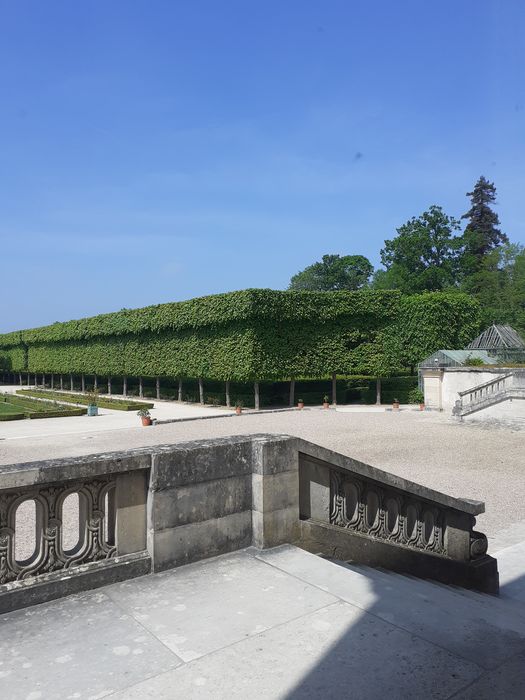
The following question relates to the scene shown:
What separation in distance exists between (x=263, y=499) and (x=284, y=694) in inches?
88.9

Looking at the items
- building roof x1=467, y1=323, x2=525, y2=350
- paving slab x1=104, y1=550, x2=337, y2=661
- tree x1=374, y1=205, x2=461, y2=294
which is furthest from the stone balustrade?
tree x1=374, y1=205, x2=461, y2=294

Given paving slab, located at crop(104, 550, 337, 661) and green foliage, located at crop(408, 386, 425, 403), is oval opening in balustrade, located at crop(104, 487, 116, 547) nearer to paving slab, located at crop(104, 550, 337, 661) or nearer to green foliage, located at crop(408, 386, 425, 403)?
paving slab, located at crop(104, 550, 337, 661)

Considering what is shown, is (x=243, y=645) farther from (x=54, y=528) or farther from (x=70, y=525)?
(x=70, y=525)

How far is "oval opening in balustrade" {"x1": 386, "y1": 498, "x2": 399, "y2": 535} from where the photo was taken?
640cm

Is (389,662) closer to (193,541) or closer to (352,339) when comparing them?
(193,541)

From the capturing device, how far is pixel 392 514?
A: 643 centimetres

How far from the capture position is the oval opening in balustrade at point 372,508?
20.3 ft

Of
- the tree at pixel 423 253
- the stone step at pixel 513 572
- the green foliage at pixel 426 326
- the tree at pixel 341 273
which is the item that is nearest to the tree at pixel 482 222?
the tree at pixel 423 253

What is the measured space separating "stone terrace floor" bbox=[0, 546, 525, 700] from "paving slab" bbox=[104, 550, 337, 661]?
12 mm

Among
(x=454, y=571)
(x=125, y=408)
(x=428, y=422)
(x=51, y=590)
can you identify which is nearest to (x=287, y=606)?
(x=51, y=590)

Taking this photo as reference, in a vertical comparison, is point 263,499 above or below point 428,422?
above

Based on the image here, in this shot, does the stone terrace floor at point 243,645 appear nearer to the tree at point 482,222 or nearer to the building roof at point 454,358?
the building roof at point 454,358

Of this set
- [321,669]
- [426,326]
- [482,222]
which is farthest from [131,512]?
[482,222]

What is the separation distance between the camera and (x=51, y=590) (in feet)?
13.5
